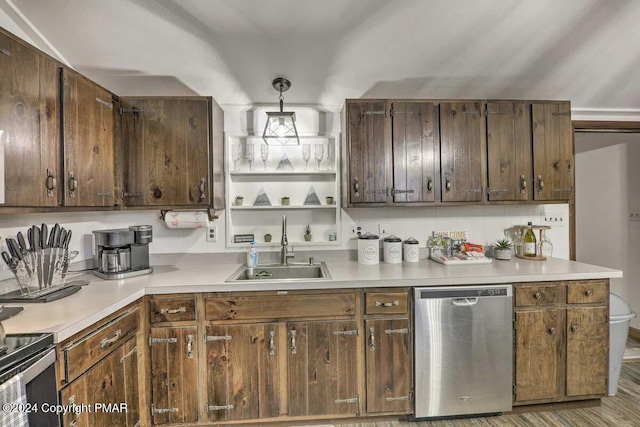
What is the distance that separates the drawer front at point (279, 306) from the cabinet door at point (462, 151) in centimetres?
116

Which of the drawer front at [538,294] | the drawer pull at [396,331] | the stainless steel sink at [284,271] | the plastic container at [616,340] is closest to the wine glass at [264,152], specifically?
the stainless steel sink at [284,271]

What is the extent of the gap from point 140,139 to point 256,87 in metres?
0.94

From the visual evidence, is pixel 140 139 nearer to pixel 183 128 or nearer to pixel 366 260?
pixel 183 128

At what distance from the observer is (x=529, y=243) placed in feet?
8.29

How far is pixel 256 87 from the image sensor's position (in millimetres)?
2346

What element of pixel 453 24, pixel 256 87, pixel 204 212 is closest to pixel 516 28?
pixel 453 24

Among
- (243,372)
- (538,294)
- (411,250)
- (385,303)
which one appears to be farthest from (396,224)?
(243,372)

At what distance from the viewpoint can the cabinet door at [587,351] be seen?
200cm

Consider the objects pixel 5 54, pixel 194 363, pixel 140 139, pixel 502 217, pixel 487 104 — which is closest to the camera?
pixel 5 54

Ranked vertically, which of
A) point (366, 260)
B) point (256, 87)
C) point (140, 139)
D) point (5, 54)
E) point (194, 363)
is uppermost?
point (256, 87)

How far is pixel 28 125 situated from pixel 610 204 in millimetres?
5050

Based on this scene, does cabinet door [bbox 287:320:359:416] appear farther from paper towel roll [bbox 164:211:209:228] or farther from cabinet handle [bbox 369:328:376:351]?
paper towel roll [bbox 164:211:209:228]

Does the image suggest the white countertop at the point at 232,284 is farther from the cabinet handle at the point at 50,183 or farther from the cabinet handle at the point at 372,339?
the cabinet handle at the point at 50,183

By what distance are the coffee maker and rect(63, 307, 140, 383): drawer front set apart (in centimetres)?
44
